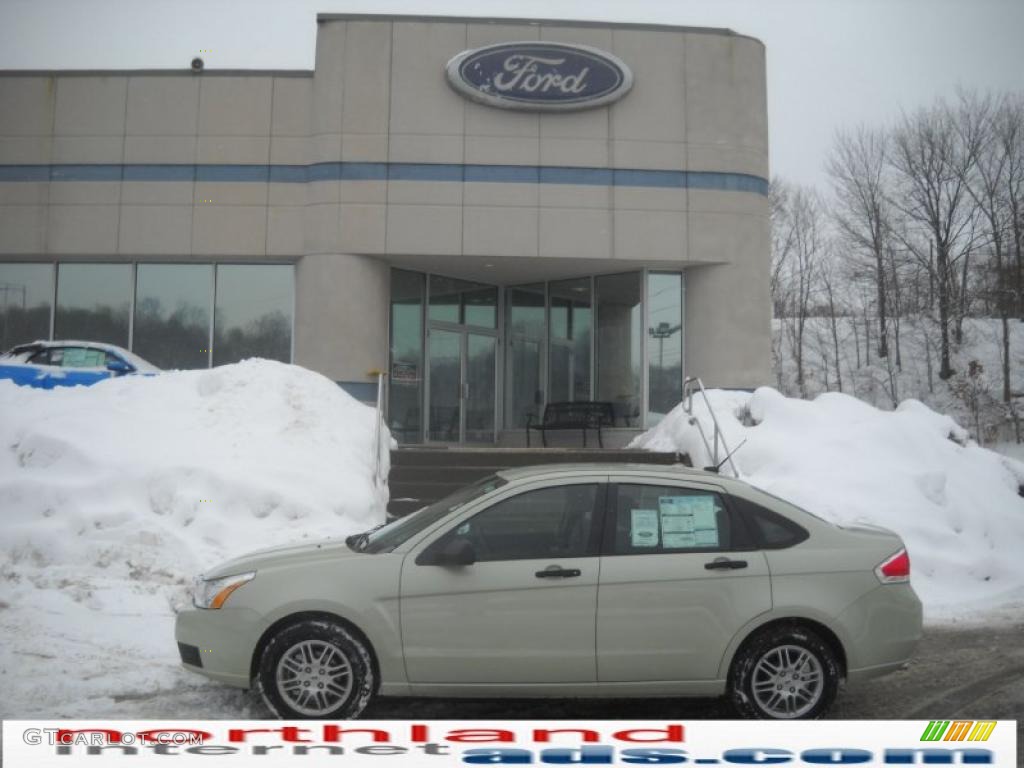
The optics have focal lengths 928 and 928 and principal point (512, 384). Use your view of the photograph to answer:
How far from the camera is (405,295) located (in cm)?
1912

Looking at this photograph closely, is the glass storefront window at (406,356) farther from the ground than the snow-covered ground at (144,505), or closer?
farther from the ground

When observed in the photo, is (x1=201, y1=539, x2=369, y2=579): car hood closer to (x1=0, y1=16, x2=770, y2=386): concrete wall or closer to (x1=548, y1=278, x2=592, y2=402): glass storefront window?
(x1=0, y1=16, x2=770, y2=386): concrete wall

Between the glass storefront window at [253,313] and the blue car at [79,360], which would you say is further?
the glass storefront window at [253,313]

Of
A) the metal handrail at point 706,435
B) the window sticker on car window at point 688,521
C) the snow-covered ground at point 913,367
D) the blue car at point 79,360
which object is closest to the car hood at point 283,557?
the window sticker on car window at point 688,521

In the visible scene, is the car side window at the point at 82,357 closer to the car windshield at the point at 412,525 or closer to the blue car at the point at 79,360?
the blue car at the point at 79,360

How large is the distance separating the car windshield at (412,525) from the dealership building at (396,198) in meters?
11.9

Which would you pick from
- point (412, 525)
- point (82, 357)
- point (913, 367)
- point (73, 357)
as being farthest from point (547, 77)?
point (913, 367)

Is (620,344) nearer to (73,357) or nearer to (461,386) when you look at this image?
(461,386)

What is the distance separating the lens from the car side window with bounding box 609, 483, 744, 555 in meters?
5.36

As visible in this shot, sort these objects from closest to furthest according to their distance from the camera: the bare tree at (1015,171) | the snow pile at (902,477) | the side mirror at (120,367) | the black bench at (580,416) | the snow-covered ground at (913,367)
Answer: the snow pile at (902,477) < the side mirror at (120,367) < the black bench at (580,416) < the bare tree at (1015,171) < the snow-covered ground at (913,367)

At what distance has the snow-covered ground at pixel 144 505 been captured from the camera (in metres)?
6.21

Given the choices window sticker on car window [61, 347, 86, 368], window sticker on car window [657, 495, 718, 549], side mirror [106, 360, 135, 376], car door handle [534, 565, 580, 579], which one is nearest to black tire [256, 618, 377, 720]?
car door handle [534, 565, 580, 579]

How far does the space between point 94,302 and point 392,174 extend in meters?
6.69

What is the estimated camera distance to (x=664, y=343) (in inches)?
728
